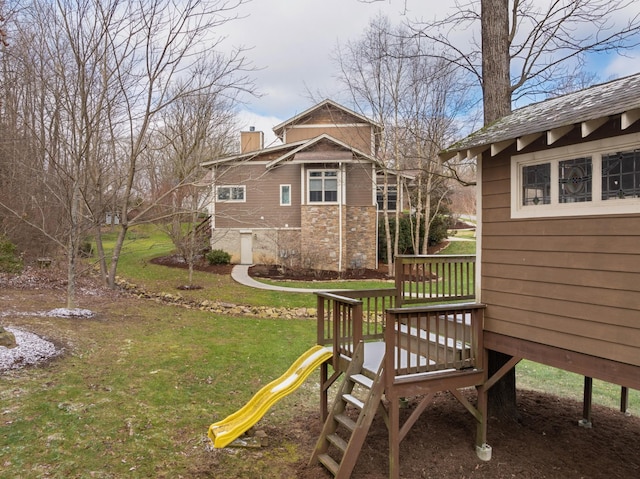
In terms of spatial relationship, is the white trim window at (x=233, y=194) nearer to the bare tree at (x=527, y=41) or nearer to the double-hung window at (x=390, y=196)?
the double-hung window at (x=390, y=196)

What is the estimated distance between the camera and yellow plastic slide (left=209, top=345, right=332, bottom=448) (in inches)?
181

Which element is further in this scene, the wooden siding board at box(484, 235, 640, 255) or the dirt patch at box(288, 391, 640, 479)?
the dirt patch at box(288, 391, 640, 479)

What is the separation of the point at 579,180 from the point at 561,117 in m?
0.60

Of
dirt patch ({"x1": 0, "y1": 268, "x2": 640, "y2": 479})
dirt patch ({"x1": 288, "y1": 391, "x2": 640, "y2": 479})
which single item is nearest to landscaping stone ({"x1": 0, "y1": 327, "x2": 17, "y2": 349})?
dirt patch ({"x1": 0, "y1": 268, "x2": 640, "y2": 479})

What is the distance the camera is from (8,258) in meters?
11.9

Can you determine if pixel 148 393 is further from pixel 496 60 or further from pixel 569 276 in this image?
pixel 496 60

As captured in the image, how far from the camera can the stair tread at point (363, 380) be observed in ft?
14.4

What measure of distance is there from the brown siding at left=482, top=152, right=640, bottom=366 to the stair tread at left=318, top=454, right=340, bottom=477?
85.2 inches

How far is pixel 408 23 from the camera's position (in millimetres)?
7828

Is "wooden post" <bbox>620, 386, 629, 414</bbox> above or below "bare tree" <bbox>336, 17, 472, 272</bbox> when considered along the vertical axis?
below

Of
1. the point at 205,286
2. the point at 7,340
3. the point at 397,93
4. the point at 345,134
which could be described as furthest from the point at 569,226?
the point at 345,134

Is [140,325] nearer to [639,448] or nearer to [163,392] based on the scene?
[163,392]

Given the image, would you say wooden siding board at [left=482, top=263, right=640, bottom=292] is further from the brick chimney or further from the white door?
the brick chimney

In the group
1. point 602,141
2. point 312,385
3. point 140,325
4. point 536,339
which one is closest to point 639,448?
point 536,339
